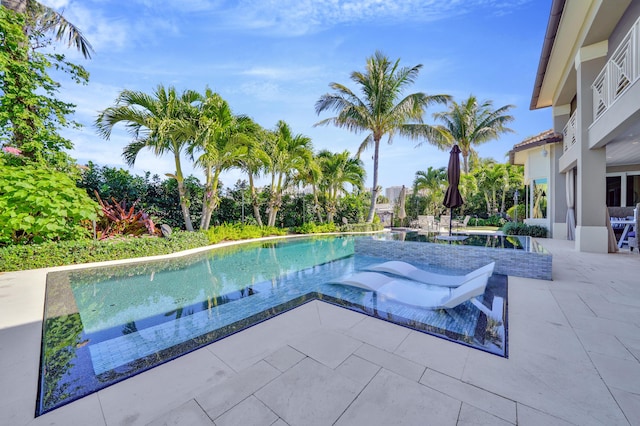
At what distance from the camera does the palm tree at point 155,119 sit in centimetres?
947

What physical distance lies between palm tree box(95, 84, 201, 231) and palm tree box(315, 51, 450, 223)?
25.5 feet

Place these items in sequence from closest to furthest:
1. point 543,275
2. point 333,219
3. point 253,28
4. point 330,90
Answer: point 543,275 → point 253,28 → point 330,90 → point 333,219

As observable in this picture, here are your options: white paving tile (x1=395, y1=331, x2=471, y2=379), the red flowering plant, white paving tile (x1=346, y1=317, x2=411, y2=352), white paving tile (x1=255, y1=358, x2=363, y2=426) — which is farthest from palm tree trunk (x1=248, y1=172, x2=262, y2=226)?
white paving tile (x1=255, y1=358, x2=363, y2=426)

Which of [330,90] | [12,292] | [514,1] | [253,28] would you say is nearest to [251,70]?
[253,28]

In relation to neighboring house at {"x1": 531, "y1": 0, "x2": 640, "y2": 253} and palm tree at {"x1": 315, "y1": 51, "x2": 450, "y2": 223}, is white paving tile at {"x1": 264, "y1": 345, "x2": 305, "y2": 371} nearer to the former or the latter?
neighboring house at {"x1": 531, "y1": 0, "x2": 640, "y2": 253}

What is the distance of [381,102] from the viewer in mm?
14305

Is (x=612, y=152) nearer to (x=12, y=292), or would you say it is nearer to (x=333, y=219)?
(x=333, y=219)

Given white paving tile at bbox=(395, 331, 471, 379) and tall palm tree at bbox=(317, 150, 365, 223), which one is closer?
white paving tile at bbox=(395, 331, 471, 379)

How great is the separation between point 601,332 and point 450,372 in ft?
7.18

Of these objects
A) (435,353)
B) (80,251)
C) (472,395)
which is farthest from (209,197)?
(472,395)

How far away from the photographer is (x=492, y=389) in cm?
196

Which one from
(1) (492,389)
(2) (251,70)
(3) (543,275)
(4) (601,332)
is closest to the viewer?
(1) (492,389)

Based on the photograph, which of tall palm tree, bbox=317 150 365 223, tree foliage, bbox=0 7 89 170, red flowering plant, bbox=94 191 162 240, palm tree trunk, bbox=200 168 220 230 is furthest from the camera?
tall palm tree, bbox=317 150 365 223

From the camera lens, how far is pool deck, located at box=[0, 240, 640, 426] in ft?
5.67
